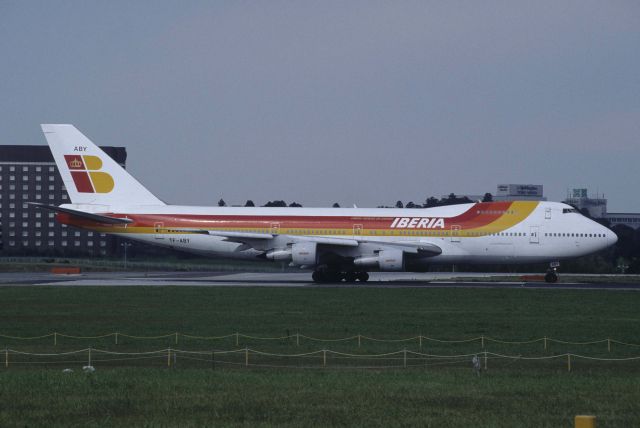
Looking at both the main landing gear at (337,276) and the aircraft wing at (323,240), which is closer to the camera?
the aircraft wing at (323,240)

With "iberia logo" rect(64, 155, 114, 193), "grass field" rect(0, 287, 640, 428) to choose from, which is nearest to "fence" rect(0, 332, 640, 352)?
"grass field" rect(0, 287, 640, 428)

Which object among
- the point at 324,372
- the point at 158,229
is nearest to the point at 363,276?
the point at 158,229

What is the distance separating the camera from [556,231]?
6166 centimetres

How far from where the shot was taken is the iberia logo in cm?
6412

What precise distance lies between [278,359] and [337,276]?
34870mm

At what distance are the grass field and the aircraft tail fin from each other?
50.4 feet

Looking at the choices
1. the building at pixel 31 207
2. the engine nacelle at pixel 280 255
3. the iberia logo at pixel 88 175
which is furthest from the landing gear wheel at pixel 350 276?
the building at pixel 31 207

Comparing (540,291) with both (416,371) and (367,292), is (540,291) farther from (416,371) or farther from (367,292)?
(416,371)

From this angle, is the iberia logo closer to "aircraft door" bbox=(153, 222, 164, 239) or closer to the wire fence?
"aircraft door" bbox=(153, 222, 164, 239)

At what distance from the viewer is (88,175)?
64.2 meters

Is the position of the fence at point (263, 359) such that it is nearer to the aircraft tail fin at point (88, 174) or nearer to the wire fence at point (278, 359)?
the wire fence at point (278, 359)

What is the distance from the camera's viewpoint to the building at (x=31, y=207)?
142250 mm

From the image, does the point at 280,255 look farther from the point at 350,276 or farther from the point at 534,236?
the point at 534,236

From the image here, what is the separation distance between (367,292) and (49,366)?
2831cm
